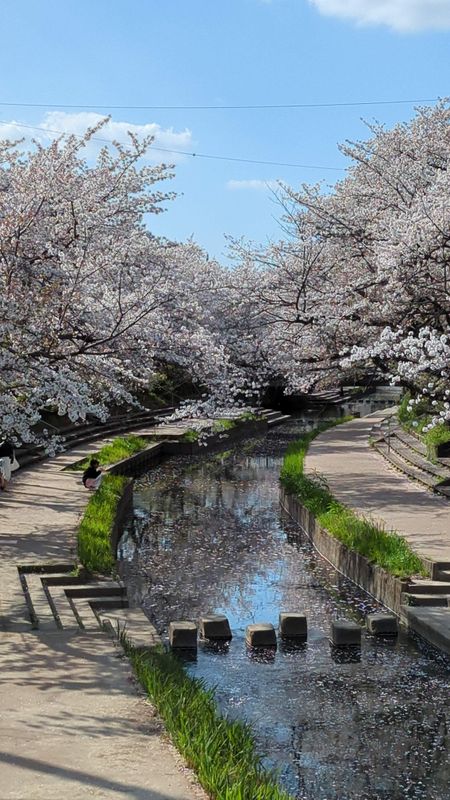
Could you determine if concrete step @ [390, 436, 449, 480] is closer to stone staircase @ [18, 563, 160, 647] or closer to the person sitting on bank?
the person sitting on bank

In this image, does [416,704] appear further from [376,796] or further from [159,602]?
[159,602]

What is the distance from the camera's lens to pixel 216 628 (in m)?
12.2

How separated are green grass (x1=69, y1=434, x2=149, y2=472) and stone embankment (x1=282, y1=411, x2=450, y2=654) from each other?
5.26 metres

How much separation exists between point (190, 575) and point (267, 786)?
31.7 feet

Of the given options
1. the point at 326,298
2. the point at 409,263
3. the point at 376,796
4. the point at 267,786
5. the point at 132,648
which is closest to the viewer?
the point at 267,786

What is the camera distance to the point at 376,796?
26.0 ft

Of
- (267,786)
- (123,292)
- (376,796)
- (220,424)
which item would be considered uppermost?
(123,292)

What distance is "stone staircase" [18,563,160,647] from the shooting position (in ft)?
34.8

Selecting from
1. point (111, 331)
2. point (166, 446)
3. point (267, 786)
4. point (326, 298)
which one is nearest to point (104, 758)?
point (267, 786)

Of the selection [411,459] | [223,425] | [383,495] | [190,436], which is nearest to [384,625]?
[383,495]

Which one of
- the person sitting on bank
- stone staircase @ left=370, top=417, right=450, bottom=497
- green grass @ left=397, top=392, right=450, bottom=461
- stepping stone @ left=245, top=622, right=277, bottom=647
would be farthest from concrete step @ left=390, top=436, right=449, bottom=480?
stepping stone @ left=245, top=622, right=277, bottom=647

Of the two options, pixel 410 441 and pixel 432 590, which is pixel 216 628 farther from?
pixel 410 441

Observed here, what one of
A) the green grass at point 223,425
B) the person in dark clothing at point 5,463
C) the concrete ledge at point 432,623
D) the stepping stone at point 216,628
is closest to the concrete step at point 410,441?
the green grass at point 223,425

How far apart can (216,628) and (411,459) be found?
49.6 ft
